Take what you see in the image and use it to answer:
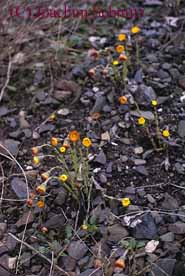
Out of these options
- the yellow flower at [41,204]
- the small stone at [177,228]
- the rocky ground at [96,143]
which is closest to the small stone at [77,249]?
the rocky ground at [96,143]

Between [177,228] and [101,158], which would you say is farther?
[101,158]

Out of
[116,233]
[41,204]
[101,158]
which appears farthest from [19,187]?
[116,233]

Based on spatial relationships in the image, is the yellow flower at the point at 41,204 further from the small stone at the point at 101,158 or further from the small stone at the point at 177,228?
the small stone at the point at 177,228

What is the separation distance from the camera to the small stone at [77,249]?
1672 mm

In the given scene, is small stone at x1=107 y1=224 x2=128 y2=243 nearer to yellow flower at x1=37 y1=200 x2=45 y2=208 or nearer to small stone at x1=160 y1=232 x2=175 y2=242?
small stone at x1=160 y1=232 x2=175 y2=242

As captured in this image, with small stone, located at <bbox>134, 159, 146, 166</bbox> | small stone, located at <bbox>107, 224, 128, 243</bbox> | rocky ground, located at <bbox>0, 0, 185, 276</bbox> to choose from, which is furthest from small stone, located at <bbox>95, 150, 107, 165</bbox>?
small stone, located at <bbox>107, 224, 128, 243</bbox>

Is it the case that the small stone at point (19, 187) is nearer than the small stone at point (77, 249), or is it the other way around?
the small stone at point (77, 249)

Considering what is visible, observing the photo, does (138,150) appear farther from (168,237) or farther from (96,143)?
(168,237)

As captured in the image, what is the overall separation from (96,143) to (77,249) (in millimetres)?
480

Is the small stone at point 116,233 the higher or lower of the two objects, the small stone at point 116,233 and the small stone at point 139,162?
the lower

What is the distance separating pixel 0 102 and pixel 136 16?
0.85 meters

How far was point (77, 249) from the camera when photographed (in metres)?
1.68

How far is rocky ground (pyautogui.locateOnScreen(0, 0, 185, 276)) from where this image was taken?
1672 mm

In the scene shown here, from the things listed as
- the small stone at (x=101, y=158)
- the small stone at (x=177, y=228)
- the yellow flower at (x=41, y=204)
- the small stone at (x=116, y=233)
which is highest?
the small stone at (x=101, y=158)
